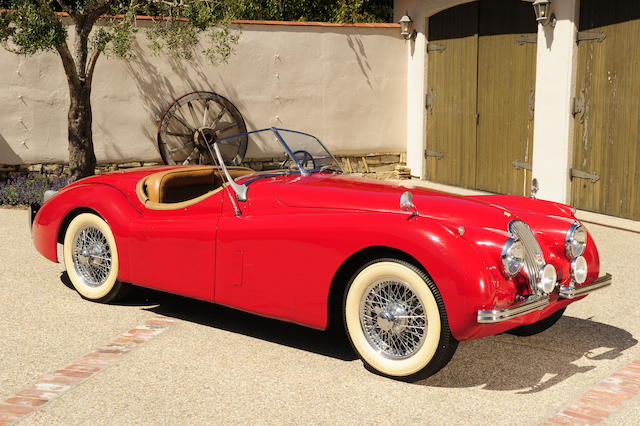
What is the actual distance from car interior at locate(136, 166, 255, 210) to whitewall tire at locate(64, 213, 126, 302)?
39 centimetres

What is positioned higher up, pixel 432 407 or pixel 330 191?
pixel 330 191

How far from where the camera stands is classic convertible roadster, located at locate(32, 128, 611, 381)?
15.5 feet

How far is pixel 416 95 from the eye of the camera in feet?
47.5

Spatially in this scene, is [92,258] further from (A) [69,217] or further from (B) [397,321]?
(B) [397,321]

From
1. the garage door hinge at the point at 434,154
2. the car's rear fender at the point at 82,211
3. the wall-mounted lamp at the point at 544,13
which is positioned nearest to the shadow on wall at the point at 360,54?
the garage door hinge at the point at 434,154

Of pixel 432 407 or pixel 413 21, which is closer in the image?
pixel 432 407

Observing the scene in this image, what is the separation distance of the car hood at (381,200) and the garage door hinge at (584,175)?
5.60 meters

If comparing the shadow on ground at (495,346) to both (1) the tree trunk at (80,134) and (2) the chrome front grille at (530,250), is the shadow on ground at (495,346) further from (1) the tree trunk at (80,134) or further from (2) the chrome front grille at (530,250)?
(1) the tree trunk at (80,134)

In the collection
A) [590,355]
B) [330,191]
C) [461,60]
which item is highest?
[461,60]

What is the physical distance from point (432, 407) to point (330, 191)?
5.05ft

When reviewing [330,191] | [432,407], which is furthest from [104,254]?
[432,407]

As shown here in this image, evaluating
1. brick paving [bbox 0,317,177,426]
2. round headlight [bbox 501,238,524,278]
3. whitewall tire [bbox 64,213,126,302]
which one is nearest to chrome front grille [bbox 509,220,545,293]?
round headlight [bbox 501,238,524,278]

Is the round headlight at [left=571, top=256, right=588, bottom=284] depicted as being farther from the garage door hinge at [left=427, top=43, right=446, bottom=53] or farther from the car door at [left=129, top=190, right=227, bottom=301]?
the garage door hinge at [left=427, top=43, right=446, bottom=53]

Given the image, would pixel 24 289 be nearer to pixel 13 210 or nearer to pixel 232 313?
pixel 232 313
